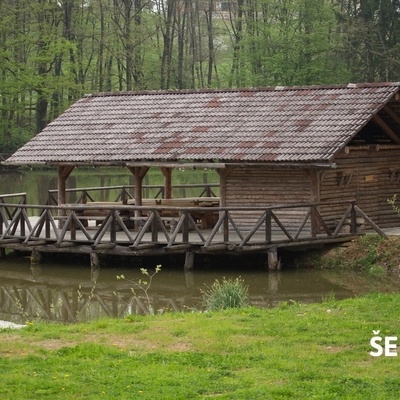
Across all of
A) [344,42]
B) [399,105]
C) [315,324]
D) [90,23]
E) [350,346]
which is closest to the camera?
[350,346]

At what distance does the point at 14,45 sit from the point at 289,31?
15.9 meters

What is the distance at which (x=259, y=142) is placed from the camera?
83.9ft

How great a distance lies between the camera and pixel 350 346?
40.5 feet

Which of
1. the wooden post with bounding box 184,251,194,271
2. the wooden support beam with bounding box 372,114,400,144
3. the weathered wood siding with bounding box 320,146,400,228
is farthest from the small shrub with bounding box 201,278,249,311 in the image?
the wooden support beam with bounding box 372,114,400,144

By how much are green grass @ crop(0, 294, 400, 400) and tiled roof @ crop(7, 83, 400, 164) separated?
10.1 metres

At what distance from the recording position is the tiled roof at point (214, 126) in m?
25.1

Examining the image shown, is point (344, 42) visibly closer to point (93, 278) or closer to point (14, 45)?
point (14, 45)

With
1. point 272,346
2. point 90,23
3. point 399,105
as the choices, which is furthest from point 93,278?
point 90,23

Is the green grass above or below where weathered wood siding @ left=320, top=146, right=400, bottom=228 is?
below

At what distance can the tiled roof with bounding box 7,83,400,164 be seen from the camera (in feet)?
82.3

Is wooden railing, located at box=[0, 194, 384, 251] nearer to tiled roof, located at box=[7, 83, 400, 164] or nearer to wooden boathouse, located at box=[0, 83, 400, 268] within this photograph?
wooden boathouse, located at box=[0, 83, 400, 268]

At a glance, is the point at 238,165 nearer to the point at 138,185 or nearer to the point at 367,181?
the point at 138,185

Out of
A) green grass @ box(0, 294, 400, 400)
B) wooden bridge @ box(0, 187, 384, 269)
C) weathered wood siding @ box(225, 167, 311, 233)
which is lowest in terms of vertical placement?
green grass @ box(0, 294, 400, 400)

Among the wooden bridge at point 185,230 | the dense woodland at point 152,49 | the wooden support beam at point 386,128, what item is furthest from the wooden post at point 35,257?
the dense woodland at point 152,49
